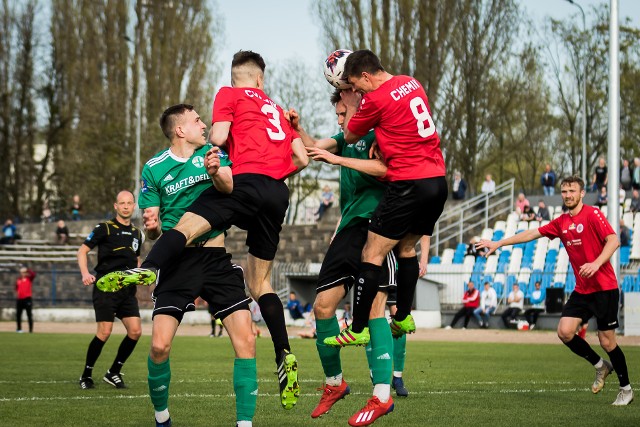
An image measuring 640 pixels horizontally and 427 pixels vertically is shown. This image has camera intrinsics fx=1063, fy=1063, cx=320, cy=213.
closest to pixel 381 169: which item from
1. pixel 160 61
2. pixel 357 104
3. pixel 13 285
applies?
pixel 357 104

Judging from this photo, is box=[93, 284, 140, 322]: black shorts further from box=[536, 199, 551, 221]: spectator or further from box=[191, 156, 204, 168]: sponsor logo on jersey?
box=[536, 199, 551, 221]: spectator

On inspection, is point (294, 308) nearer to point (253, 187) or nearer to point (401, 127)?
Answer: point (401, 127)

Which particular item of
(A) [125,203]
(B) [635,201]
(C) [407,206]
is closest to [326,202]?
(B) [635,201]

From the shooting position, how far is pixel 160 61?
2073 inches

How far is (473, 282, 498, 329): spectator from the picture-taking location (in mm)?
31141

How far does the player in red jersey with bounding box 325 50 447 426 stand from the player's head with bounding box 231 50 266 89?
724mm

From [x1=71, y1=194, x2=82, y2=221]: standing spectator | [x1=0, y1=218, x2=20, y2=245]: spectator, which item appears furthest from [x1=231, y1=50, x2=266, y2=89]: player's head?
[x1=71, y1=194, x2=82, y2=221]: standing spectator

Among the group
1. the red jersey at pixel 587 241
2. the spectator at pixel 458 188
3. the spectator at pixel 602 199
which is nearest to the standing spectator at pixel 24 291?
the spectator at pixel 602 199

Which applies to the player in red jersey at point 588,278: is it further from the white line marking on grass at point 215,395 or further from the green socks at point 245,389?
the green socks at point 245,389

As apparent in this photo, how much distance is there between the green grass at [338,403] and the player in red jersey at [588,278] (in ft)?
1.72

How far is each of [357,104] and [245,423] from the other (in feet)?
9.89

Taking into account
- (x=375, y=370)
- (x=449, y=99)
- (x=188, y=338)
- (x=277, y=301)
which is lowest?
(x=188, y=338)

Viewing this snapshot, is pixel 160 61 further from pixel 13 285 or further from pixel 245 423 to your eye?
pixel 245 423

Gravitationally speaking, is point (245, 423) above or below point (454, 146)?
below
